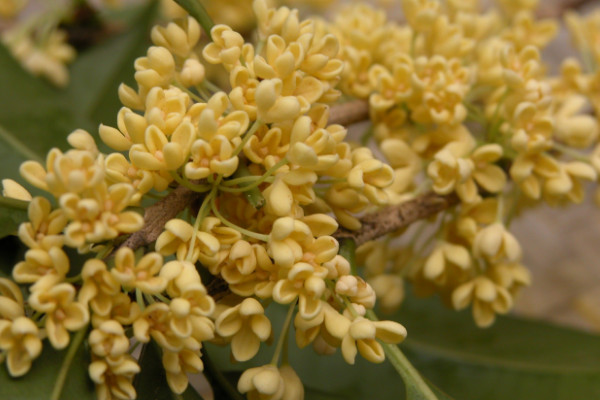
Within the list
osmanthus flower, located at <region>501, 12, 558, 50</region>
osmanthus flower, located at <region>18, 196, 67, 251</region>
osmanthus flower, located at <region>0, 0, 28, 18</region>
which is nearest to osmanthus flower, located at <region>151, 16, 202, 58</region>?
osmanthus flower, located at <region>18, 196, 67, 251</region>

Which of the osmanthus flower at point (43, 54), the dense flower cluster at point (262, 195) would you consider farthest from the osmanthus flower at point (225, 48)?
the osmanthus flower at point (43, 54)

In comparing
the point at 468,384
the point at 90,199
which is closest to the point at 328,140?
the point at 90,199

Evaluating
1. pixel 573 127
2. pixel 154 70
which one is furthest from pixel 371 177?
pixel 573 127

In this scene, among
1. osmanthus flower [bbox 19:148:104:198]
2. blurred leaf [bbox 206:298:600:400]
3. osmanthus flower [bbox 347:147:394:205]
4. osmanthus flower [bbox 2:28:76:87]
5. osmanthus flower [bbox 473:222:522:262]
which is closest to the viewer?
osmanthus flower [bbox 19:148:104:198]

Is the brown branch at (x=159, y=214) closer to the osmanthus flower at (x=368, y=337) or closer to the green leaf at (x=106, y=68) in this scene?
the osmanthus flower at (x=368, y=337)

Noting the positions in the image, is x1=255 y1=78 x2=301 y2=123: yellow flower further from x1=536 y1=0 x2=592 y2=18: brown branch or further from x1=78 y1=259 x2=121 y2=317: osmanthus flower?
x1=536 y1=0 x2=592 y2=18: brown branch

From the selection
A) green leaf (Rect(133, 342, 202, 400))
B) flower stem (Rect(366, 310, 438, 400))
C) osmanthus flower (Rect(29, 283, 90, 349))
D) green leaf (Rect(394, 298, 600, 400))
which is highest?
osmanthus flower (Rect(29, 283, 90, 349))
